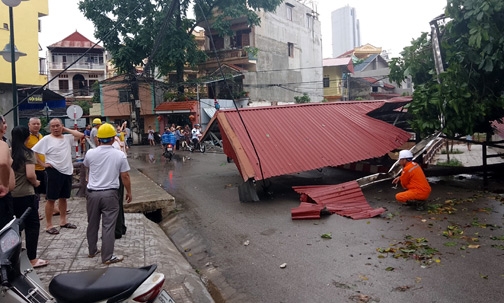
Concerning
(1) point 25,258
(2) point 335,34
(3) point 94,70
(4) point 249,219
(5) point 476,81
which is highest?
→ (2) point 335,34

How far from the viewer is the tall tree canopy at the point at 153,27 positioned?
29.4m

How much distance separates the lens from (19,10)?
17.1 m

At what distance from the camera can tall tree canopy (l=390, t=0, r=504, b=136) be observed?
8.59 m

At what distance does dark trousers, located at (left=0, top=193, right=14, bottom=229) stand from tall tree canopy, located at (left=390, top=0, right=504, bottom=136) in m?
8.68

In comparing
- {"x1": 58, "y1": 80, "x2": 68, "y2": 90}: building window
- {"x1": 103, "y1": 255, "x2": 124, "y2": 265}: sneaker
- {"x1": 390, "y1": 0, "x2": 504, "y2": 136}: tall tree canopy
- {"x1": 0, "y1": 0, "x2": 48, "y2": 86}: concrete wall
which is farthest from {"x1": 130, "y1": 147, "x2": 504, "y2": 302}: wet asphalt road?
{"x1": 58, "y1": 80, "x2": 68, "y2": 90}: building window

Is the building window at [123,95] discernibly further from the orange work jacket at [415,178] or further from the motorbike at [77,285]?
the motorbike at [77,285]

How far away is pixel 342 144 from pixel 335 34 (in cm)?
6789

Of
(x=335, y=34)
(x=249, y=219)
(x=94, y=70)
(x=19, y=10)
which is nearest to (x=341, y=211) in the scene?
(x=249, y=219)

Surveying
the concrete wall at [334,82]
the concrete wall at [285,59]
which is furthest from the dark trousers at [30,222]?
the concrete wall at [334,82]

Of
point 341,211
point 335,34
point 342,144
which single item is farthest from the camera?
point 335,34

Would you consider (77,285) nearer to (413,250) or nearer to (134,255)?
(134,255)

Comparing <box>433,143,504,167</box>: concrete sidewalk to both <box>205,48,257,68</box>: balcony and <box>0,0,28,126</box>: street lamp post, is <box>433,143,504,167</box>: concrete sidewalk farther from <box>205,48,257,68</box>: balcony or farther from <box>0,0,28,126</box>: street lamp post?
<box>205,48,257,68</box>: balcony

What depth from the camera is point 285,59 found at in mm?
39188

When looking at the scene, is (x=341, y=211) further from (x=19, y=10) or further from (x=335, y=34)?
(x=335, y=34)
